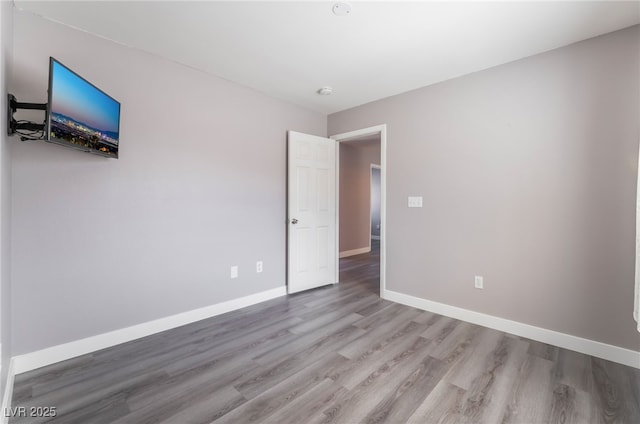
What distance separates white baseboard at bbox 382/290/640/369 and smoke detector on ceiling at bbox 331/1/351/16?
281 centimetres

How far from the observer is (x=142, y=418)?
4.81ft

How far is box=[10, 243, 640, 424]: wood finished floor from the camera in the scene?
1.51 metres

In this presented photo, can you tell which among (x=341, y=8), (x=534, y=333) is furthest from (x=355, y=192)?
(x=341, y=8)

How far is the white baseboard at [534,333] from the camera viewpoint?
198 centimetres

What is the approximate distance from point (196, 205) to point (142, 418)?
67.6 inches

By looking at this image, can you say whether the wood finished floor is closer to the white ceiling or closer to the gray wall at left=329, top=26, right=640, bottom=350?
the gray wall at left=329, top=26, right=640, bottom=350

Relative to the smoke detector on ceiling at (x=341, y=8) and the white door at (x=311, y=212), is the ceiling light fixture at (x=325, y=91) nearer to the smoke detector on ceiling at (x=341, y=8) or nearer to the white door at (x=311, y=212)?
the white door at (x=311, y=212)

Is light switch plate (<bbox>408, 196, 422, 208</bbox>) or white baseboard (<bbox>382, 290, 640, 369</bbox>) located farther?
light switch plate (<bbox>408, 196, 422, 208</bbox>)

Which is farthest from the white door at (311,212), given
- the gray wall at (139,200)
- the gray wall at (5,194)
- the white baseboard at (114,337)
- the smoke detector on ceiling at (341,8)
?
the gray wall at (5,194)

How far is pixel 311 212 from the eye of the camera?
12.1ft

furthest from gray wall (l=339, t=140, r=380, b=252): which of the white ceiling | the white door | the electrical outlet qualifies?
the electrical outlet

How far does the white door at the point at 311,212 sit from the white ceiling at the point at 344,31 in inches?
41.7

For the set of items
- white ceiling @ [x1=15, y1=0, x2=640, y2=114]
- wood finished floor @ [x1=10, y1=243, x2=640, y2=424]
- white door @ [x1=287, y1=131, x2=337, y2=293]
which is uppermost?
white ceiling @ [x1=15, y1=0, x2=640, y2=114]

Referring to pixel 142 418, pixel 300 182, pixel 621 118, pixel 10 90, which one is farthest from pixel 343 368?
pixel 10 90
